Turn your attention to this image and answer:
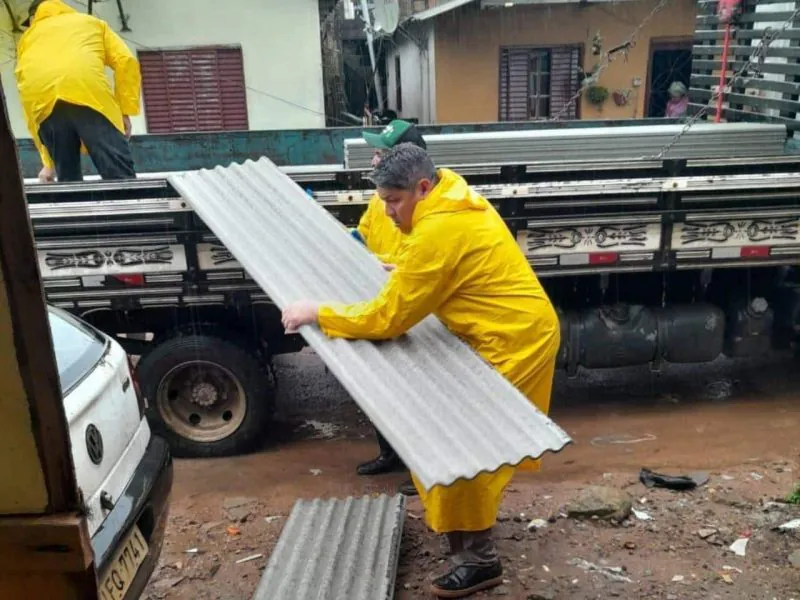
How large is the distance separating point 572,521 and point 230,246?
209cm

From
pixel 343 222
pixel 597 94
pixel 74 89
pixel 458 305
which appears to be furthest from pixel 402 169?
pixel 597 94

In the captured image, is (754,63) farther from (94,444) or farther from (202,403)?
(94,444)

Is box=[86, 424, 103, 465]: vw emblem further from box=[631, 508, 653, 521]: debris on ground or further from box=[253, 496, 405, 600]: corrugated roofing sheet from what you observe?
box=[631, 508, 653, 521]: debris on ground

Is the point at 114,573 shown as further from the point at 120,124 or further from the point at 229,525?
the point at 120,124

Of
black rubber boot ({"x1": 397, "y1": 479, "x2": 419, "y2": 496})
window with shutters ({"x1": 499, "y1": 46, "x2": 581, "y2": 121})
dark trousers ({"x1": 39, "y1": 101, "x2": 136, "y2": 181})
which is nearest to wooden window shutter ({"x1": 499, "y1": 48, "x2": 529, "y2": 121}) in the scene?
window with shutters ({"x1": 499, "y1": 46, "x2": 581, "y2": 121})

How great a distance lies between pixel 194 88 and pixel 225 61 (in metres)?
0.67

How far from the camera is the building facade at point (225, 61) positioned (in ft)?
38.6

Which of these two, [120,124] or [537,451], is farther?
[120,124]

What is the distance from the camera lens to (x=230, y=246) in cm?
339

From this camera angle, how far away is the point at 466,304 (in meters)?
3.08

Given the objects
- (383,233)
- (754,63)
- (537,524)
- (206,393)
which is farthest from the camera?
(754,63)

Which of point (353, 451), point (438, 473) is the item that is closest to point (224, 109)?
point (353, 451)

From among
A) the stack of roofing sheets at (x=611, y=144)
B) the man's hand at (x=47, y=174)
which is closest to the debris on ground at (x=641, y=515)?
the stack of roofing sheets at (x=611, y=144)

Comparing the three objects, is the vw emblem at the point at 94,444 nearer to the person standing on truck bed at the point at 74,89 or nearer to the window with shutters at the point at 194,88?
the person standing on truck bed at the point at 74,89
